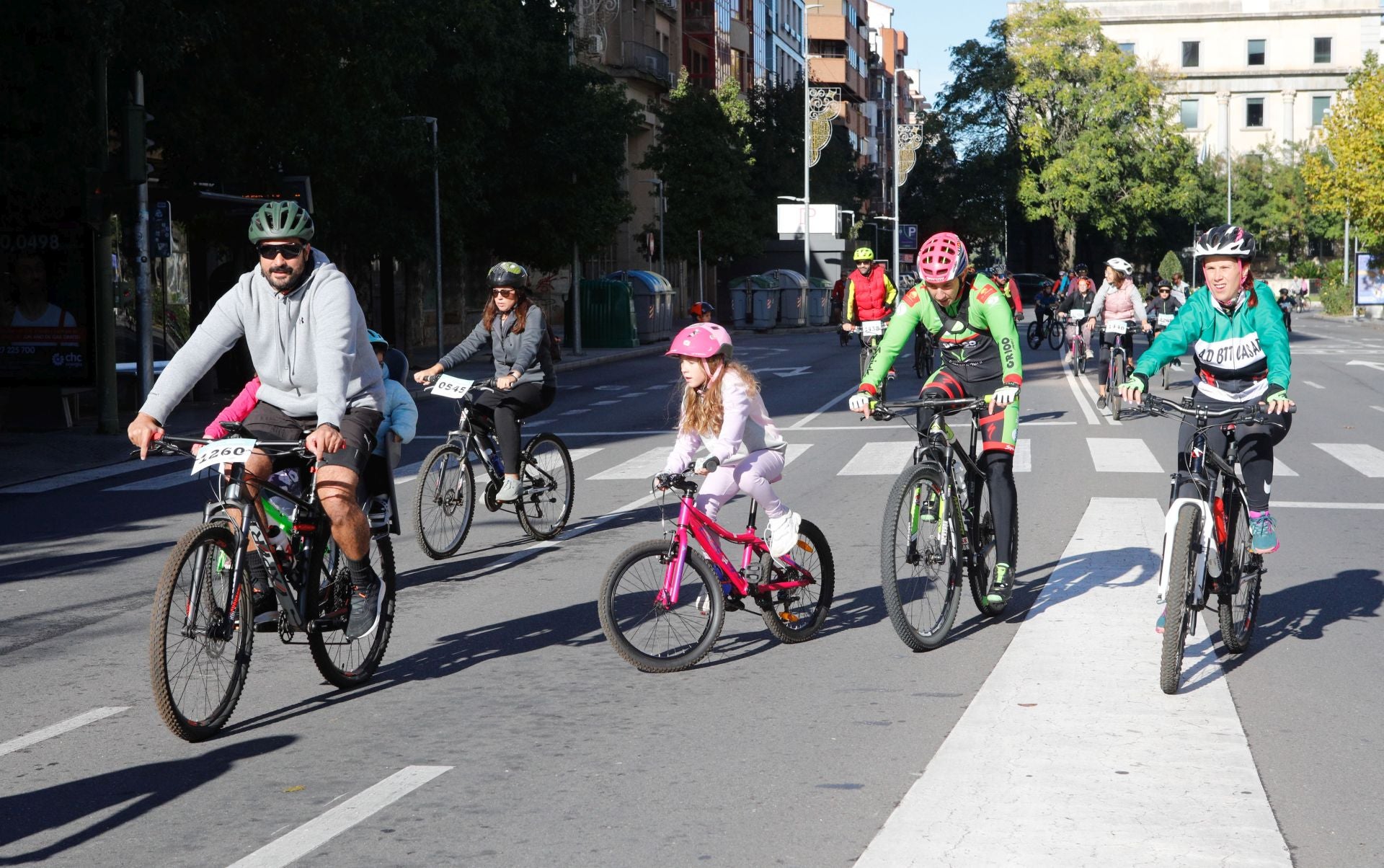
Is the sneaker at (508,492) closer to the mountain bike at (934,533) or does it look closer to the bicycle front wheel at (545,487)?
the bicycle front wheel at (545,487)

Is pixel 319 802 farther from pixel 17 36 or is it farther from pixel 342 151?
pixel 342 151

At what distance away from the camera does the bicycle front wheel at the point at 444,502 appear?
390 inches

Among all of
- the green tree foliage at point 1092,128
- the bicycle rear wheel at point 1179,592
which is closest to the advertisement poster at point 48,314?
the bicycle rear wheel at point 1179,592

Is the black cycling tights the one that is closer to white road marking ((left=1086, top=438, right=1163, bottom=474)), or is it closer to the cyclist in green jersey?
the cyclist in green jersey

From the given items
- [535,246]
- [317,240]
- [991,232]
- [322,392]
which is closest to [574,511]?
[322,392]

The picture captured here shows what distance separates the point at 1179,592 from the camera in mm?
5906

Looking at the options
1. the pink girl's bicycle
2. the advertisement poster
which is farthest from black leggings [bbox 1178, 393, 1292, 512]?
the advertisement poster

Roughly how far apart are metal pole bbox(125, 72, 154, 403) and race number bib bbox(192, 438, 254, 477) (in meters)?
13.5

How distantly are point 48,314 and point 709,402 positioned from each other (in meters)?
14.2

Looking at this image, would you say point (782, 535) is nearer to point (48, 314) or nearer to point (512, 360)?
point (512, 360)

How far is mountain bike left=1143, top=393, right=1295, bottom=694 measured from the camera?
6.01 meters

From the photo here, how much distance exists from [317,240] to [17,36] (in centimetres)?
983

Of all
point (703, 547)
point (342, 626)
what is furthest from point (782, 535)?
point (342, 626)

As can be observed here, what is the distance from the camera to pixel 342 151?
23531 mm
